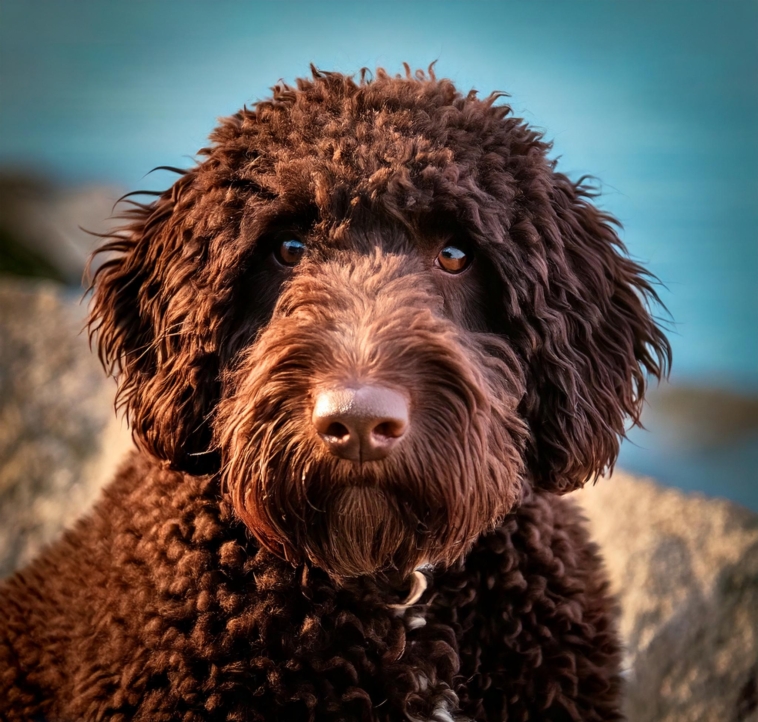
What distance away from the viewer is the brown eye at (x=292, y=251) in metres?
2.63

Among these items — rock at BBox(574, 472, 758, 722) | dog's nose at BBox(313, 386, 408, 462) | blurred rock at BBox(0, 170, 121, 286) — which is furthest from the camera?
blurred rock at BBox(0, 170, 121, 286)

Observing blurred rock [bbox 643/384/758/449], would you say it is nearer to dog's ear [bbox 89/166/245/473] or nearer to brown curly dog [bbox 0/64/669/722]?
brown curly dog [bbox 0/64/669/722]

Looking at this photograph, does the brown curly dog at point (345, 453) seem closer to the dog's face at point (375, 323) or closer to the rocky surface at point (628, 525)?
the dog's face at point (375, 323)

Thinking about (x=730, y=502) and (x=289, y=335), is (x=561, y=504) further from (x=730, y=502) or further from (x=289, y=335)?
(x=730, y=502)

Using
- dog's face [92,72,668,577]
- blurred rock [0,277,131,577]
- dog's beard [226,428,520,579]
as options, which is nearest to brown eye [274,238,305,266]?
dog's face [92,72,668,577]

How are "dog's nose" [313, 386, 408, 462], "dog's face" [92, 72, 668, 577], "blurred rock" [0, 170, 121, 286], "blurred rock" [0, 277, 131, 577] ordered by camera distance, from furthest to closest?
"blurred rock" [0, 170, 121, 286], "blurred rock" [0, 277, 131, 577], "dog's face" [92, 72, 668, 577], "dog's nose" [313, 386, 408, 462]

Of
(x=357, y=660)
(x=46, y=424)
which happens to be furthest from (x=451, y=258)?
(x=46, y=424)

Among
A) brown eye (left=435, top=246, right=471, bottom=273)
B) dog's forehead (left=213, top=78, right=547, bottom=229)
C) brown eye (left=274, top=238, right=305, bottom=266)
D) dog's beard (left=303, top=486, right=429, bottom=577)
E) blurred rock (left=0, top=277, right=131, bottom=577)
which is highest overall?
dog's forehead (left=213, top=78, right=547, bottom=229)

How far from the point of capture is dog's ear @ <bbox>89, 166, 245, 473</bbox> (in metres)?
2.67

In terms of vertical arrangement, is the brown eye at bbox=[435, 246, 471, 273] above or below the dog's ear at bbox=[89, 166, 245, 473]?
above

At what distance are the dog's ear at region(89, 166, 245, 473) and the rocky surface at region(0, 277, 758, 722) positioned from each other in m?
1.98

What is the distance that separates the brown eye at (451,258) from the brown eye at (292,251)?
376 mm

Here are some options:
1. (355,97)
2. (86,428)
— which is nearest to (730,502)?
(355,97)

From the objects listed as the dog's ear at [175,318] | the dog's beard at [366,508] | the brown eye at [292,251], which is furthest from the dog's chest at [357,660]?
the brown eye at [292,251]
